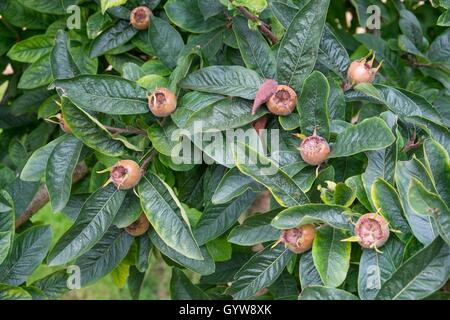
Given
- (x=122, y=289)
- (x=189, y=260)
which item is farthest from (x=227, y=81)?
(x=122, y=289)

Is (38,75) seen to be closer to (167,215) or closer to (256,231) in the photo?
(167,215)

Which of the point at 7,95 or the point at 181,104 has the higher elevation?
the point at 181,104

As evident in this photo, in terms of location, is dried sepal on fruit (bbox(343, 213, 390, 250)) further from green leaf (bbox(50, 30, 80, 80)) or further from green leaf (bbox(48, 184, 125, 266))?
green leaf (bbox(50, 30, 80, 80))

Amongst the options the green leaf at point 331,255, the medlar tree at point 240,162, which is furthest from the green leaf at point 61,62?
the green leaf at point 331,255

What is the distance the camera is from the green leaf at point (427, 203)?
1.07 meters

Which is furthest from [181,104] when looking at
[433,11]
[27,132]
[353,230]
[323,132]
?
[433,11]

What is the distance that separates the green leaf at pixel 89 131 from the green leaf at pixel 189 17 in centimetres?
38

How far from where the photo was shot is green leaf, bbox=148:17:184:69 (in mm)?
1629

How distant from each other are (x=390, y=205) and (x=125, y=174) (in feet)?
1.88

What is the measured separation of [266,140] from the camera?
1443 millimetres

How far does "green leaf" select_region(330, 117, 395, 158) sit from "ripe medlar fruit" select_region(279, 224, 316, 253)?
17cm

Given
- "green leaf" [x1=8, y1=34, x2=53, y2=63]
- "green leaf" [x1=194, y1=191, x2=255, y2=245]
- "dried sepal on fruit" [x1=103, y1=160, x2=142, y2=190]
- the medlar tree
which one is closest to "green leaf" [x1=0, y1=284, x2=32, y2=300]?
the medlar tree
